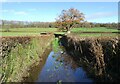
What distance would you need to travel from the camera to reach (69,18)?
231 ft

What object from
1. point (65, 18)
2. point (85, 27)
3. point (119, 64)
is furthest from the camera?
point (85, 27)

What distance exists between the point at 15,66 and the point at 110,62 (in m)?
4.58

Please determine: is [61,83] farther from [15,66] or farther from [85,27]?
[85,27]

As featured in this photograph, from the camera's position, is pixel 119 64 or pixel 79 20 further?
pixel 79 20

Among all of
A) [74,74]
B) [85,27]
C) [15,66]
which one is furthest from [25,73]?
[85,27]

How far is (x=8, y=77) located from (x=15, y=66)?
1.30m

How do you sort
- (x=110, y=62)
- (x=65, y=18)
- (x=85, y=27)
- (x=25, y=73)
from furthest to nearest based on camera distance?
(x=85, y=27) → (x=65, y=18) → (x=25, y=73) → (x=110, y=62)

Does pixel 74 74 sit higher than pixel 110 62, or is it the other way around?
pixel 110 62

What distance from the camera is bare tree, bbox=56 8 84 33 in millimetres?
70156

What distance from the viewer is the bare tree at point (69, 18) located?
7016 cm

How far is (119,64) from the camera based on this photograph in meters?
11.1

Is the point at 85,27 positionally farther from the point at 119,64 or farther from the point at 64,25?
the point at 119,64

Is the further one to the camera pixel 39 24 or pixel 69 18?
pixel 39 24

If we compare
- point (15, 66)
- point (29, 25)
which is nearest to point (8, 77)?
point (15, 66)
